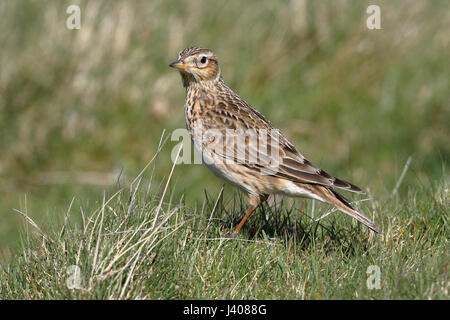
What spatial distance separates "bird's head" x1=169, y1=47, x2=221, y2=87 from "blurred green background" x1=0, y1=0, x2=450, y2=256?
2.59m

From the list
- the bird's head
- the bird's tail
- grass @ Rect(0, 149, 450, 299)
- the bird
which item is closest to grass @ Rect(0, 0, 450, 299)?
the bird

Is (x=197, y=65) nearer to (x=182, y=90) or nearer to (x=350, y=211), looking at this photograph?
(x=350, y=211)

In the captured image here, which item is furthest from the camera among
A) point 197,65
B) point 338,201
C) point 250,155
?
point 197,65

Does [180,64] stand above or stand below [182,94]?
above

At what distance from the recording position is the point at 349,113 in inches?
407

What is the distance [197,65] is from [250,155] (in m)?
1.13

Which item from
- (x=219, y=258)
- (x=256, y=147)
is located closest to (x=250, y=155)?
(x=256, y=147)

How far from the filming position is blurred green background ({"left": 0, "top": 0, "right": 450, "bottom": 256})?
9.48m

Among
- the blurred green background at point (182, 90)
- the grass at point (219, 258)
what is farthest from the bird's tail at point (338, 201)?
the blurred green background at point (182, 90)

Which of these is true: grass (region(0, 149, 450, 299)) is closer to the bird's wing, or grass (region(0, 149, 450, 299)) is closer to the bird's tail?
the bird's tail

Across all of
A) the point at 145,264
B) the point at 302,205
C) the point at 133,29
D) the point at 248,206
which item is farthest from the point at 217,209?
the point at 133,29

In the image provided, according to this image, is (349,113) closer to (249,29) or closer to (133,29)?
(249,29)

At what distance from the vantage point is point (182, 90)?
10.0 metres

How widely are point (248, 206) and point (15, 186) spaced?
13.7 ft
